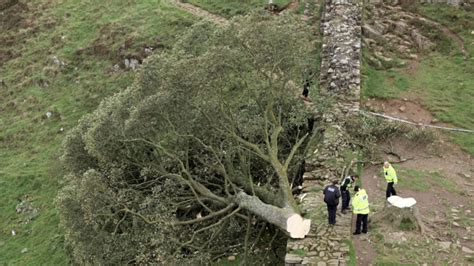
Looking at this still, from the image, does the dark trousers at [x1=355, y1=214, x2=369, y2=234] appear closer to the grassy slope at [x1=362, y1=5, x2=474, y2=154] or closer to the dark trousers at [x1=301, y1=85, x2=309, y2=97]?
the grassy slope at [x1=362, y1=5, x2=474, y2=154]

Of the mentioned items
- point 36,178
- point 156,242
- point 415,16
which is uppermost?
point 415,16

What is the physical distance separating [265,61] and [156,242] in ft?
27.7

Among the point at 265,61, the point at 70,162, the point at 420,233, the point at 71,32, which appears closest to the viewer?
the point at 420,233

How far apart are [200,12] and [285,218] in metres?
26.5

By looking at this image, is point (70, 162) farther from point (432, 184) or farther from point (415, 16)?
point (415, 16)

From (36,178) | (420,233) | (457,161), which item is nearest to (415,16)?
(457,161)

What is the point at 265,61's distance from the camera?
68.4 ft

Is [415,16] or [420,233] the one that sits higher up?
[415,16]

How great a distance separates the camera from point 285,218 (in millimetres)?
17031

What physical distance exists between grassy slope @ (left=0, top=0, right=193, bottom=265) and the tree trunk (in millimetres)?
12678

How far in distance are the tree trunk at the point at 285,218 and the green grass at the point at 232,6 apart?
22578 millimetres

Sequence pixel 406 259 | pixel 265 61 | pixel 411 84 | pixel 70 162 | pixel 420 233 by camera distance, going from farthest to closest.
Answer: pixel 411 84 < pixel 70 162 < pixel 265 61 < pixel 420 233 < pixel 406 259

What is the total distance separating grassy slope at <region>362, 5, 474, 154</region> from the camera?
24.4m

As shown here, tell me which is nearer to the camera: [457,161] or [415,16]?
[457,161]
